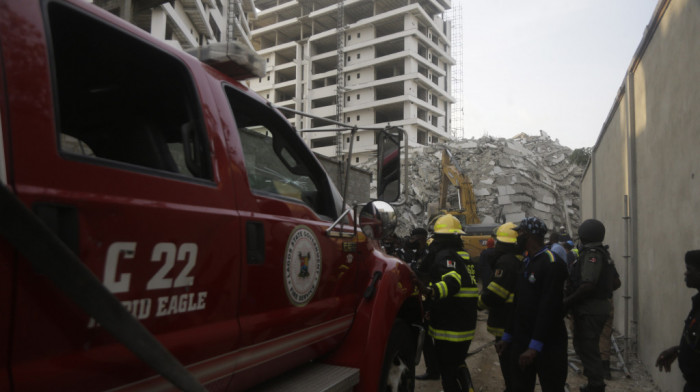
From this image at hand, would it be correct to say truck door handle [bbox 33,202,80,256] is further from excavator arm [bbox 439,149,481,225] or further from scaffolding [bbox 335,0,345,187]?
scaffolding [bbox 335,0,345,187]

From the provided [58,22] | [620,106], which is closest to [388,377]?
[58,22]

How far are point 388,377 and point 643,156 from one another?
5244 millimetres

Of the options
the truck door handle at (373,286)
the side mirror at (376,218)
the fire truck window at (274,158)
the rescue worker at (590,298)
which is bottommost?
the rescue worker at (590,298)

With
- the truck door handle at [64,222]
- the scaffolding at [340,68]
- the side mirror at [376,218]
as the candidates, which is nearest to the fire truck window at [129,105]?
the truck door handle at [64,222]

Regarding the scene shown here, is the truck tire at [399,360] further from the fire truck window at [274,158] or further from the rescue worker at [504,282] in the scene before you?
the rescue worker at [504,282]

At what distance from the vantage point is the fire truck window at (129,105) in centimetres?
179

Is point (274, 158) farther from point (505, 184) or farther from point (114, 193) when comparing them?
point (505, 184)

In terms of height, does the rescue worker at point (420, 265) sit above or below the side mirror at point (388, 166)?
below

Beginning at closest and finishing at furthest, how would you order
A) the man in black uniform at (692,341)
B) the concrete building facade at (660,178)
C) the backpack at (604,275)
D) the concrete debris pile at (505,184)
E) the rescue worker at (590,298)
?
the man in black uniform at (692,341)
the concrete building facade at (660,178)
the rescue worker at (590,298)
the backpack at (604,275)
the concrete debris pile at (505,184)

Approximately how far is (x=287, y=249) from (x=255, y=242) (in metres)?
0.20

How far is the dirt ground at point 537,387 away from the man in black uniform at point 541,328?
1805 millimetres

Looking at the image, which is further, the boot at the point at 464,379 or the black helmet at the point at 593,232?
the black helmet at the point at 593,232

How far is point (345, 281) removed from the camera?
2.69 meters

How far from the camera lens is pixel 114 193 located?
4.49ft
